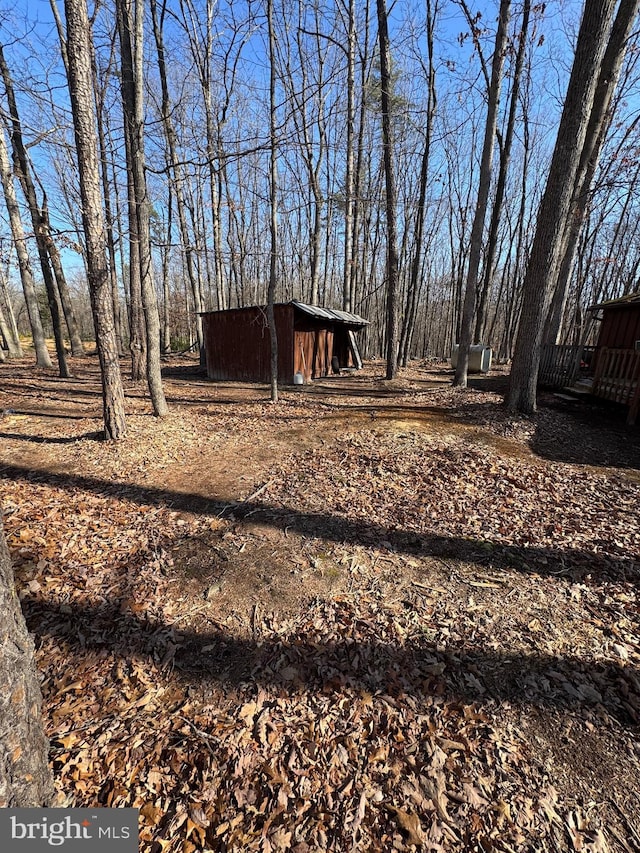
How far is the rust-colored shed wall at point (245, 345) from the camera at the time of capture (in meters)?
13.5

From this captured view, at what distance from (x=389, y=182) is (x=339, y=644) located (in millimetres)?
13328

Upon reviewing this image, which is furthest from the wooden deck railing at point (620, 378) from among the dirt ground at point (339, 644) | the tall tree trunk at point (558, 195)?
the dirt ground at point (339, 644)

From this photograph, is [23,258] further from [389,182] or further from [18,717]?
[18,717]

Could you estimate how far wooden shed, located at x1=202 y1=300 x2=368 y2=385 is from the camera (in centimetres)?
1347

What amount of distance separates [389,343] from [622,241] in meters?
26.3

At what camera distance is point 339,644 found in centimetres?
262

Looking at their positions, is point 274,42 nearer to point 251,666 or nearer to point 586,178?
point 586,178

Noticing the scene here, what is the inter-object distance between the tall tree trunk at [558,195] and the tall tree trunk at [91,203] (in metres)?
8.27

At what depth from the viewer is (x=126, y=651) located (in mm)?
2572

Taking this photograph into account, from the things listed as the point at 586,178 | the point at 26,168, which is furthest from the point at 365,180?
the point at 26,168

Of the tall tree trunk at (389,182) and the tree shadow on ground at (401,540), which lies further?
the tall tree trunk at (389,182)

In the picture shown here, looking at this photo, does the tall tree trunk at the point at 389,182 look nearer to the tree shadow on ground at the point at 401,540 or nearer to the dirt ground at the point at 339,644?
the dirt ground at the point at 339,644

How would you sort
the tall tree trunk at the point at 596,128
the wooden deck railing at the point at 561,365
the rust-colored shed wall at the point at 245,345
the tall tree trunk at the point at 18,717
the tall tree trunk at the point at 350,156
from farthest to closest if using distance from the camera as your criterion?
the rust-colored shed wall at the point at 245,345
the tall tree trunk at the point at 350,156
the wooden deck railing at the point at 561,365
the tall tree trunk at the point at 596,128
the tall tree trunk at the point at 18,717

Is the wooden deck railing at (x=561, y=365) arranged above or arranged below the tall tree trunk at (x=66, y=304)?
below
